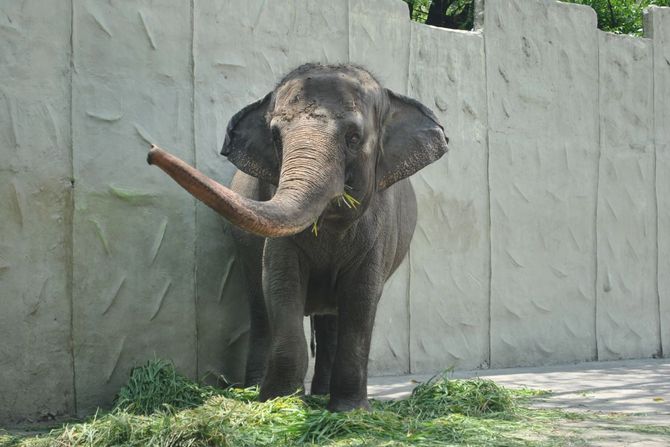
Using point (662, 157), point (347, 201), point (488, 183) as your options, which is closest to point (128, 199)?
point (347, 201)

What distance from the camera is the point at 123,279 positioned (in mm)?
6766

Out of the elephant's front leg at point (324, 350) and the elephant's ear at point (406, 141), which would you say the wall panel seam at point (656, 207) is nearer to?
the elephant's front leg at point (324, 350)

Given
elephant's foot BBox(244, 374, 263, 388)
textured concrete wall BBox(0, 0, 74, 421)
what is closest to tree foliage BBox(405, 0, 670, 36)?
elephant's foot BBox(244, 374, 263, 388)

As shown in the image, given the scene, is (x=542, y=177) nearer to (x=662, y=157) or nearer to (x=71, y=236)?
(x=662, y=157)

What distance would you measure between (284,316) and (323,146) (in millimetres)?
1166

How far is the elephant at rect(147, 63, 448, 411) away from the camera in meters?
5.57

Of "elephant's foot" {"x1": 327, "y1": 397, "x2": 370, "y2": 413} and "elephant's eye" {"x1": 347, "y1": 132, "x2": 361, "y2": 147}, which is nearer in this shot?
"elephant's eye" {"x1": 347, "y1": 132, "x2": 361, "y2": 147}

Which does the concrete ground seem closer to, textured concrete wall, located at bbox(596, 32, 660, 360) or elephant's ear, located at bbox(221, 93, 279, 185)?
textured concrete wall, located at bbox(596, 32, 660, 360)

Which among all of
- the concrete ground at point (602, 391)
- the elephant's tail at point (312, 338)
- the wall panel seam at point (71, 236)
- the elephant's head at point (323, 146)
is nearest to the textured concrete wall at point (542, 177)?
the concrete ground at point (602, 391)

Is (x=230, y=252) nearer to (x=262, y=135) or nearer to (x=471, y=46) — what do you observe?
(x=262, y=135)

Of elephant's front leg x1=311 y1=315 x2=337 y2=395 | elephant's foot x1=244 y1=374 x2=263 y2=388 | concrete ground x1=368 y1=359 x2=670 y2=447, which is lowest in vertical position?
concrete ground x1=368 y1=359 x2=670 y2=447

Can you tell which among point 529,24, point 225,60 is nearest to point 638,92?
point 529,24

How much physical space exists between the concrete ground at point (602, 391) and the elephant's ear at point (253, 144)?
191 centimetres

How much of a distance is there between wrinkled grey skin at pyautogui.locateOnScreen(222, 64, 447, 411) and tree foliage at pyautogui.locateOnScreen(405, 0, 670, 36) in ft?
28.1
